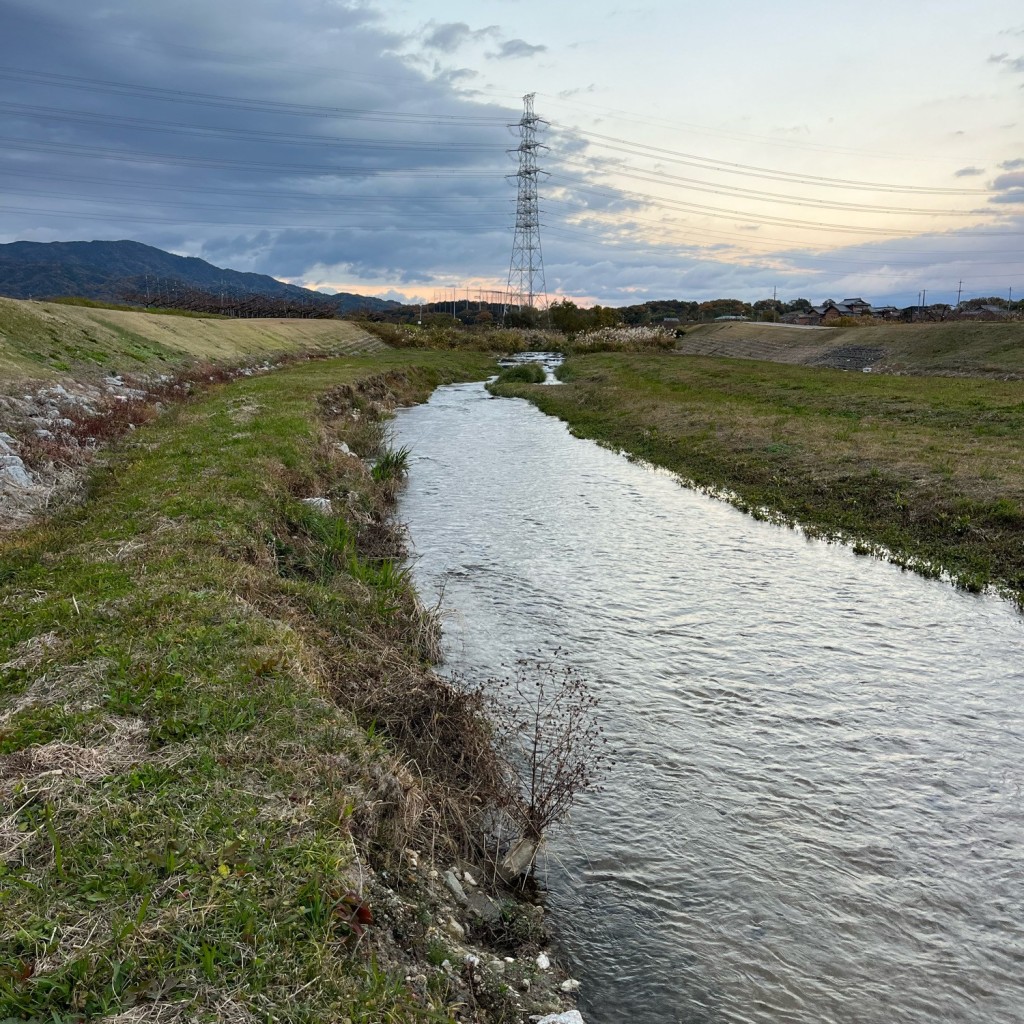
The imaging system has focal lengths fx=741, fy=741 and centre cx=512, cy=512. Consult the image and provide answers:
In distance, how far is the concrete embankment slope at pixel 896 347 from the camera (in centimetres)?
4850

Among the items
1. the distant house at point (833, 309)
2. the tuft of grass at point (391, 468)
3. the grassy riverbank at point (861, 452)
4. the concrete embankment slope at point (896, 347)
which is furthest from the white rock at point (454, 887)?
the distant house at point (833, 309)

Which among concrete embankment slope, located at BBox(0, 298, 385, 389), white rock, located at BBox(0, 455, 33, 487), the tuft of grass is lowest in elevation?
the tuft of grass

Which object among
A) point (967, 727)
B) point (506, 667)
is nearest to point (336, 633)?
point (506, 667)

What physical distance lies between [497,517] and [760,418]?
585 inches

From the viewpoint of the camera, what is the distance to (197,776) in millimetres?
5465

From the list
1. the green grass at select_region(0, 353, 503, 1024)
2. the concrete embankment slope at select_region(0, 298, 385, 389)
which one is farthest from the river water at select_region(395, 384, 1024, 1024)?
the concrete embankment slope at select_region(0, 298, 385, 389)

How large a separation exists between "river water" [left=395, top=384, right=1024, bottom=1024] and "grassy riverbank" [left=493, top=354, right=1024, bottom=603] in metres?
1.88

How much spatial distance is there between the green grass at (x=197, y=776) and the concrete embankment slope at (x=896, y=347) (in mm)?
47840

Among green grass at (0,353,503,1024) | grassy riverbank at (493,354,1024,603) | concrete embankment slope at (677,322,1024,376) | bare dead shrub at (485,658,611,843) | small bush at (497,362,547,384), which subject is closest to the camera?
green grass at (0,353,503,1024)

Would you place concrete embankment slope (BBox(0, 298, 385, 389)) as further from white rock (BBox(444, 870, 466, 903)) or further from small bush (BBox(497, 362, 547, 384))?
white rock (BBox(444, 870, 466, 903))

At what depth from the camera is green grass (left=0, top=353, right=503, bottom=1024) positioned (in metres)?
3.91

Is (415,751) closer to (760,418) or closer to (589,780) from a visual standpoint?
(589,780)

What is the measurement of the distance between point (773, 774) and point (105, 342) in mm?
34267

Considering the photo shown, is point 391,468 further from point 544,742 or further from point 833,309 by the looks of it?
point 833,309
